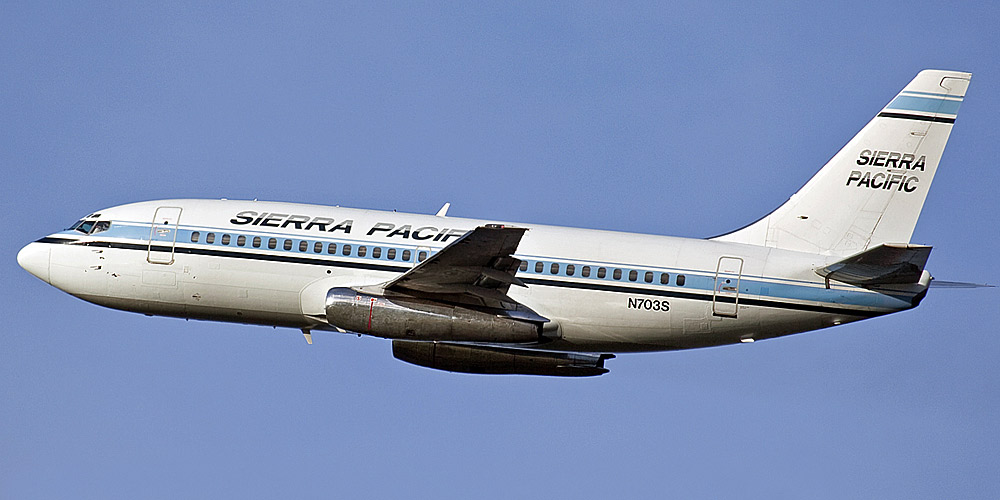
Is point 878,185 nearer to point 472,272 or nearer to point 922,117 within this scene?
point 922,117

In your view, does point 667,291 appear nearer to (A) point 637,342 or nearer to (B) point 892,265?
(A) point 637,342

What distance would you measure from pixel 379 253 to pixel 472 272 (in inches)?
136

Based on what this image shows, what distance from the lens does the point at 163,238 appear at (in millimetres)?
40312

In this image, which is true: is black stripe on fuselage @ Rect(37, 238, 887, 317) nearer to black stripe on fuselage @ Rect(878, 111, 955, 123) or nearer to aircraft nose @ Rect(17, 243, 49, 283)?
aircraft nose @ Rect(17, 243, 49, 283)

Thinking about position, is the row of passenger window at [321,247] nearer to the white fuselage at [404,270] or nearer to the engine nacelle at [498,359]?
the white fuselage at [404,270]

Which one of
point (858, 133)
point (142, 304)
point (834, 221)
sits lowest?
point (142, 304)

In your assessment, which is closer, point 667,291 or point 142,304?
point 667,291

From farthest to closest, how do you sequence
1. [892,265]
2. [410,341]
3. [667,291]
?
1. [410,341]
2. [667,291]
3. [892,265]

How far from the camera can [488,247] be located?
3581 cm

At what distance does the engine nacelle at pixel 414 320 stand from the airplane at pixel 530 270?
1.6 inches

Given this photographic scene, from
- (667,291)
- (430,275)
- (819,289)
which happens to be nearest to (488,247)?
(430,275)

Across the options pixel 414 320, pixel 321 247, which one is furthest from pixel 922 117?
pixel 321 247

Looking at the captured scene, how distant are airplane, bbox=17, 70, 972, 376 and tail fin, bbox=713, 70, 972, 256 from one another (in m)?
0.04

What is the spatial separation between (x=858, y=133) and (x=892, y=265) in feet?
20.9
